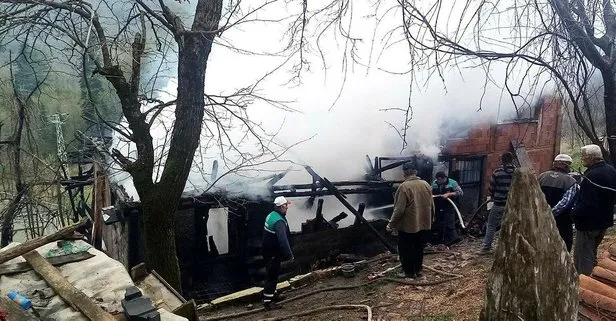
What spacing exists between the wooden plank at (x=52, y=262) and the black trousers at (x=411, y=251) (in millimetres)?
4745

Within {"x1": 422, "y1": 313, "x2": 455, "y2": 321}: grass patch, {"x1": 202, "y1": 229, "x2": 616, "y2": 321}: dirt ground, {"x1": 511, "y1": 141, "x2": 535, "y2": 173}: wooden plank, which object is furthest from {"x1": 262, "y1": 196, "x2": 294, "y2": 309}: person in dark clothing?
{"x1": 511, "y1": 141, "x2": 535, "y2": 173}: wooden plank

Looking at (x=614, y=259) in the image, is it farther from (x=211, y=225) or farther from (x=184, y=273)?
(x=211, y=225)

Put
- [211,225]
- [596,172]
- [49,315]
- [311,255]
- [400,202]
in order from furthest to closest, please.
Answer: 1. [211,225]
2. [311,255]
3. [400,202]
4. [596,172]
5. [49,315]

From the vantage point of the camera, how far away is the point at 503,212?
4.42 m

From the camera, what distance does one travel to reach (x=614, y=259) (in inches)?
151

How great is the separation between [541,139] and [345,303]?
11824mm

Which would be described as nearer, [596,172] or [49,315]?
[49,315]

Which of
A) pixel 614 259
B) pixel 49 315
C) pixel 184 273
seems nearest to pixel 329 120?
pixel 184 273

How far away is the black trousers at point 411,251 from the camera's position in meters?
6.59

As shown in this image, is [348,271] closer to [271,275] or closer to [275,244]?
[271,275]

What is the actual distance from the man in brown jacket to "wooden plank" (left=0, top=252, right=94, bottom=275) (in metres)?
4.52

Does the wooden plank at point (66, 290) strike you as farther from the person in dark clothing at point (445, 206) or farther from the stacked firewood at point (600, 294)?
the person in dark clothing at point (445, 206)

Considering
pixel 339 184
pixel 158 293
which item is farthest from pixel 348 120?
pixel 158 293

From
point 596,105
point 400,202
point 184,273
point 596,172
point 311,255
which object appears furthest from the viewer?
point 311,255
